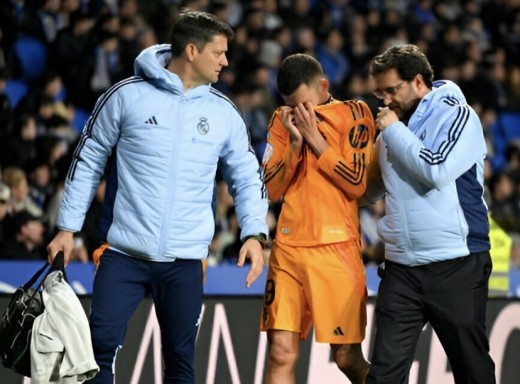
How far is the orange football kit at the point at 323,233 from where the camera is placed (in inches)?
229

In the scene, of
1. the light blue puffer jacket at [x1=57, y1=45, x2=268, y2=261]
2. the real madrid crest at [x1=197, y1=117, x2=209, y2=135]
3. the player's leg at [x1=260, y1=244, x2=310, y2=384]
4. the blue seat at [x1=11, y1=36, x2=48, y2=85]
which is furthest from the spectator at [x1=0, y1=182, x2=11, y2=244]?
the real madrid crest at [x1=197, y1=117, x2=209, y2=135]

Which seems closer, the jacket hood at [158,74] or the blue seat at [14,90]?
the jacket hood at [158,74]

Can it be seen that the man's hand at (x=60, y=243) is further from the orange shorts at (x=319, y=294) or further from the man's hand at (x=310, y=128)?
the man's hand at (x=310, y=128)

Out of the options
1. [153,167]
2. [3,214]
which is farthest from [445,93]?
[3,214]

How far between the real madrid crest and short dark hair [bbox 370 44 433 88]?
0.88m

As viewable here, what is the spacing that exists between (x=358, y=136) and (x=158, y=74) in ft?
3.70

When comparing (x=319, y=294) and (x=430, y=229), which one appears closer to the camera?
(x=430, y=229)

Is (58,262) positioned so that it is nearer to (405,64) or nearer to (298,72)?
(298,72)

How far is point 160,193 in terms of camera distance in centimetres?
530

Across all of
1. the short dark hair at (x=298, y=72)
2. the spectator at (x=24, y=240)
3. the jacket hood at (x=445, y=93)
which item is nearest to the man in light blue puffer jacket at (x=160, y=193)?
the short dark hair at (x=298, y=72)

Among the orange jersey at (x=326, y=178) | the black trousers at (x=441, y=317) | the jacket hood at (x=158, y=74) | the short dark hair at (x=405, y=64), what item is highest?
the short dark hair at (x=405, y=64)

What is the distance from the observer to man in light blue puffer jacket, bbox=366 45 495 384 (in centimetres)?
553

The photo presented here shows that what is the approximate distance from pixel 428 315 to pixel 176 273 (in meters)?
1.21

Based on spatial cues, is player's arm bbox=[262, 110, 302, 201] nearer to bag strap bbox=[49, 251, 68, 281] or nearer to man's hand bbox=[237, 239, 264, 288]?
man's hand bbox=[237, 239, 264, 288]
